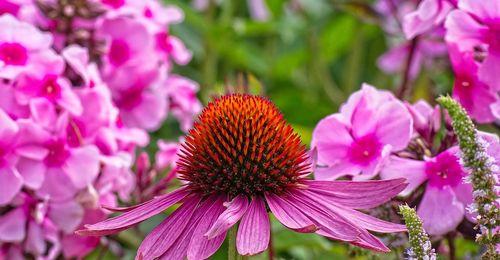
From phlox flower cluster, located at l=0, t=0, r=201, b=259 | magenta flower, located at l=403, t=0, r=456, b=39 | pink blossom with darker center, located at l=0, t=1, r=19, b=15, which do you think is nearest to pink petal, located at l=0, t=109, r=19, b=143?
phlox flower cluster, located at l=0, t=0, r=201, b=259

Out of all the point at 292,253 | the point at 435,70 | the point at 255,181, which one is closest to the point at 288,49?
the point at 435,70

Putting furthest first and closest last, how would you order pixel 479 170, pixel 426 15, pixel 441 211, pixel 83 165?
pixel 83 165 → pixel 426 15 → pixel 441 211 → pixel 479 170

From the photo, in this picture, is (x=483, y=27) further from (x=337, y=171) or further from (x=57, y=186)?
(x=57, y=186)

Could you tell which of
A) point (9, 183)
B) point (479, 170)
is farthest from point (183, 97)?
point (479, 170)

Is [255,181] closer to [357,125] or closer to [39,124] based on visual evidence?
[357,125]

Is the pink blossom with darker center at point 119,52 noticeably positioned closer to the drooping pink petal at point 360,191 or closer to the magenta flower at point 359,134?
the magenta flower at point 359,134

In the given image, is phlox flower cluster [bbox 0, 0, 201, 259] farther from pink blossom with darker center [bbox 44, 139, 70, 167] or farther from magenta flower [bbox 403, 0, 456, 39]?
magenta flower [bbox 403, 0, 456, 39]

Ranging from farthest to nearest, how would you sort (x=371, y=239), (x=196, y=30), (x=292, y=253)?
(x=196, y=30) → (x=292, y=253) → (x=371, y=239)
